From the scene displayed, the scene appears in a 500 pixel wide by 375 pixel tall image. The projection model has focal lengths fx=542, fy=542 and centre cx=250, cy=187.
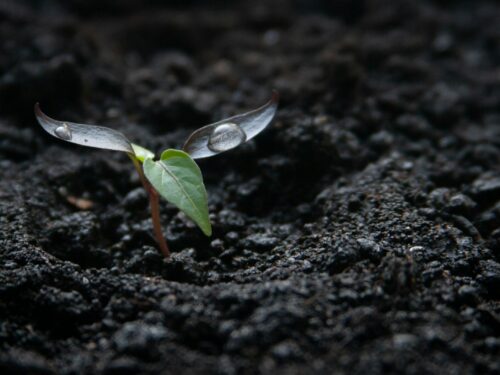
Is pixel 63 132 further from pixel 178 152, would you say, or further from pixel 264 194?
pixel 264 194

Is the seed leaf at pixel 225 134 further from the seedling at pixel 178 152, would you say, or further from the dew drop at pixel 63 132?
the dew drop at pixel 63 132

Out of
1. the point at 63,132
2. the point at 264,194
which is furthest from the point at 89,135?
the point at 264,194

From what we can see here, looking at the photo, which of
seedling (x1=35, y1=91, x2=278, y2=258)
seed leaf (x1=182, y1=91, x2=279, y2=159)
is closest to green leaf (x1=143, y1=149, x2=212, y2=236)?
seedling (x1=35, y1=91, x2=278, y2=258)

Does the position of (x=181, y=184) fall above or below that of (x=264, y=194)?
above

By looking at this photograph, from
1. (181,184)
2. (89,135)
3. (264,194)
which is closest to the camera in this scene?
(181,184)

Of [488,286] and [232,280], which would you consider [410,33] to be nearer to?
[488,286]

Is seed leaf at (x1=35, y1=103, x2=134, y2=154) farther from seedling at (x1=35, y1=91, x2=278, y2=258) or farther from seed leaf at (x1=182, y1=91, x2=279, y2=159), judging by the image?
seed leaf at (x1=182, y1=91, x2=279, y2=159)

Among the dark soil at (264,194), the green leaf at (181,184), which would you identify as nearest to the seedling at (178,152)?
the green leaf at (181,184)
